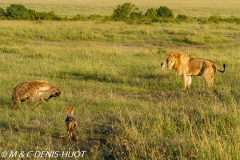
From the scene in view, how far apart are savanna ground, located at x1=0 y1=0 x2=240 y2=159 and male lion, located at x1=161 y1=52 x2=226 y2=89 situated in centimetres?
30

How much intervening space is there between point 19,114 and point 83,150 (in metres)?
2.24

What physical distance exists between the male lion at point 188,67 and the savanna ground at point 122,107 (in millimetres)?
302

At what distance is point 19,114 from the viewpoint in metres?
7.37

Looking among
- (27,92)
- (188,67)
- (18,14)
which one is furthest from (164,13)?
(27,92)

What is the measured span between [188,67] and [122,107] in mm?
2864

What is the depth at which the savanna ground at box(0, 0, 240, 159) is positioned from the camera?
17.2ft

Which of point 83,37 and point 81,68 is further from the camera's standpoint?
point 83,37

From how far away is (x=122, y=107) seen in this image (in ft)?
26.2

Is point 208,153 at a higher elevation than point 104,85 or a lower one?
higher

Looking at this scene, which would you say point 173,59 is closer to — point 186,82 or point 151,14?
point 186,82

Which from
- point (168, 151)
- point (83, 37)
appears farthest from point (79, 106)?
point (83, 37)

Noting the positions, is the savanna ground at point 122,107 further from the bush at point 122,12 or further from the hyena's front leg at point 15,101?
the bush at point 122,12

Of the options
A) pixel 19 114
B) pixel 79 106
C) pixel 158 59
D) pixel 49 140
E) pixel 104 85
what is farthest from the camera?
pixel 158 59

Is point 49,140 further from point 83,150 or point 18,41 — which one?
point 18,41
